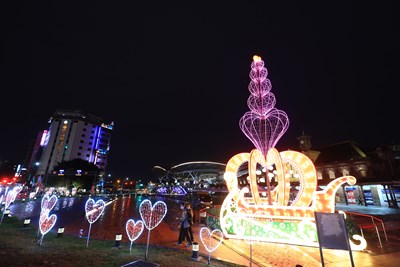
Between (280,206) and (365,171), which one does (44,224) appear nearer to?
(280,206)

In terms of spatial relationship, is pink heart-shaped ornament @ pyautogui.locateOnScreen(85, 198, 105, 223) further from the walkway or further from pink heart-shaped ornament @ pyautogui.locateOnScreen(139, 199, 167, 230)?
the walkway

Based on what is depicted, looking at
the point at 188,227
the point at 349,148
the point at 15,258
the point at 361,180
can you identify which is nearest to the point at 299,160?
the point at 188,227

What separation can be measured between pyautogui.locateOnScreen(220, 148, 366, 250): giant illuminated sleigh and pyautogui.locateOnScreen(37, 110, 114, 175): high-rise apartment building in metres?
101

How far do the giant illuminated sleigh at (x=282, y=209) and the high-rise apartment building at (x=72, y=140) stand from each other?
10068cm

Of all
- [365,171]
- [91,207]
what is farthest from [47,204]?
[365,171]

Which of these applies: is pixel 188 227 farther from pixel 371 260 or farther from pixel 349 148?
pixel 349 148

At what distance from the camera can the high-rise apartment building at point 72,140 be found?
315 ft

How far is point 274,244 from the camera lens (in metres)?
11.7

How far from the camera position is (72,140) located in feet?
324

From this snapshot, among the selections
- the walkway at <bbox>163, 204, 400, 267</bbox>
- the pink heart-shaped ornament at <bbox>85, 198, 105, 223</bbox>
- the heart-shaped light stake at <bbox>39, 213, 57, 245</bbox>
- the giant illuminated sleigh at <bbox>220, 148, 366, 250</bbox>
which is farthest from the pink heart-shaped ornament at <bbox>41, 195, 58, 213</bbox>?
the giant illuminated sleigh at <bbox>220, 148, 366, 250</bbox>

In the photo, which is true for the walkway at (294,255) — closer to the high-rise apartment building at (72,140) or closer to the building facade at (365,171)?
the building facade at (365,171)

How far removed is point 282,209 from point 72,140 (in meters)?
107

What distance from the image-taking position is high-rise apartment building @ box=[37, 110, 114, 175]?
315 feet

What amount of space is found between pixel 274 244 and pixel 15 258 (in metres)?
11.3
